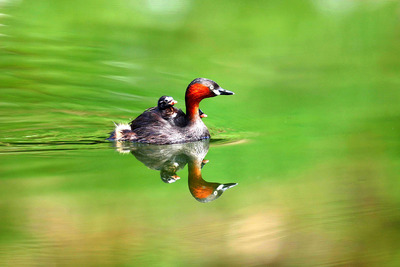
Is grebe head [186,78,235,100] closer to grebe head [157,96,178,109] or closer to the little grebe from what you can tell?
the little grebe

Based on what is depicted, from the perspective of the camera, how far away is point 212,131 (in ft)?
32.0

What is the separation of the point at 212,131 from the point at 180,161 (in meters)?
1.36

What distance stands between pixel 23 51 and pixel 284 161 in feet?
22.3

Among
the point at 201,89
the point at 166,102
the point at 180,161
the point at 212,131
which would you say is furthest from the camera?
the point at 212,131

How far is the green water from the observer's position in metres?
5.82

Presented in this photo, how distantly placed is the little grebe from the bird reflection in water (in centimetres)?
8

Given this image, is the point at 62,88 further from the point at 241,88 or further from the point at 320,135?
the point at 320,135

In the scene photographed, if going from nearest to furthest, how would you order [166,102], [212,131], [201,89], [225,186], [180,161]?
[225,186] < [180,161] < [166,102] < [201,89] < [212,131]

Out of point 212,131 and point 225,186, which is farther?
point 212,131

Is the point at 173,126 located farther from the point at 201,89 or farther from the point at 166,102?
the point at 201,89

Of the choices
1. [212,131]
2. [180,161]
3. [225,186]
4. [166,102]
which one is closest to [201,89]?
[166,102]

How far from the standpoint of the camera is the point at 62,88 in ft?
37.9

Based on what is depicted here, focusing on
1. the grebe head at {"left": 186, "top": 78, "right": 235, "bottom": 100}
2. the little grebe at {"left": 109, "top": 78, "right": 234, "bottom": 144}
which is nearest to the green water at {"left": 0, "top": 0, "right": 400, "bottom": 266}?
the little grebe at {"left": 109, "top": 78, "right": 234, "bottom": 144}

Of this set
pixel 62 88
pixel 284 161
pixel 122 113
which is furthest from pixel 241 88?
pixel 284 161
